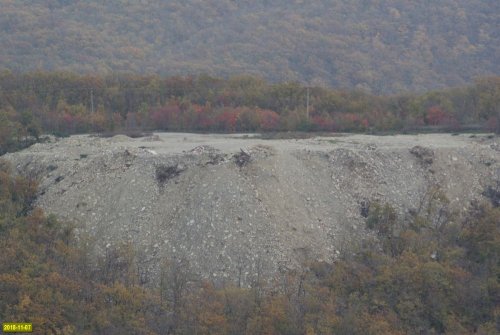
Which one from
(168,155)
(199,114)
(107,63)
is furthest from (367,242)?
(107,63)

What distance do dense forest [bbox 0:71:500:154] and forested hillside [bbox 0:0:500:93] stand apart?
71.7 ft

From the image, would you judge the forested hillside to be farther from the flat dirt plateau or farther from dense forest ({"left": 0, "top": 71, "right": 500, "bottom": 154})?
the flat dirt plateau

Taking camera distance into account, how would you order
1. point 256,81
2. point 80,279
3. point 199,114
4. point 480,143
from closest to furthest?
1. point 80,279
2. point 480,143
3. point 199,114
4. point 256,81

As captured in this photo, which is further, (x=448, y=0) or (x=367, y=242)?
(x=448, y=0)

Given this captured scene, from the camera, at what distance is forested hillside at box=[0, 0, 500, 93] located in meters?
73.8

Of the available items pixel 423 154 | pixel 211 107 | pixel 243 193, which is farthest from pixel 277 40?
pixel 243 193

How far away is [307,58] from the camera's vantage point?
7706cm

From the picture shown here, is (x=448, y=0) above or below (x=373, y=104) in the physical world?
above

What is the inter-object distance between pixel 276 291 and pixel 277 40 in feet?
210

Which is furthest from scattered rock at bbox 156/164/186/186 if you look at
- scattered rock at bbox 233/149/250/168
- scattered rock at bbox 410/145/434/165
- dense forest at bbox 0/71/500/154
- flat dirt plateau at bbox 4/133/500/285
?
dense forest at bbox 0/71/500/154

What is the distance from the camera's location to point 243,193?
24.1 metres

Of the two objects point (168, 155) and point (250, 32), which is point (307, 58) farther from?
point (168, 155)

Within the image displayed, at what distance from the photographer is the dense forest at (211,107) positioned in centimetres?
3975

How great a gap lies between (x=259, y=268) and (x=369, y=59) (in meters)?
57.8
